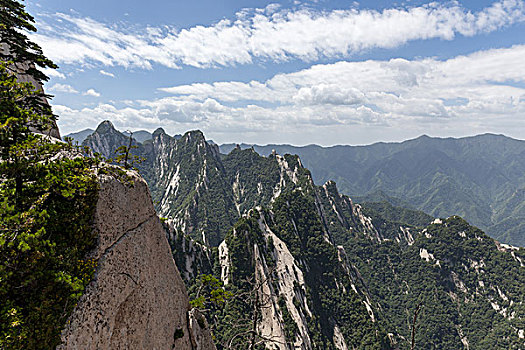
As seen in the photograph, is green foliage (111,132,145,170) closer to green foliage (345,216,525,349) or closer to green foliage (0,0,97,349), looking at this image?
green foliage (0,0,97,349)

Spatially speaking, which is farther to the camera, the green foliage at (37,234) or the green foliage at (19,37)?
the green foliage at (19,37)

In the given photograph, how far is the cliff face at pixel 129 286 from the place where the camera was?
12133 mm

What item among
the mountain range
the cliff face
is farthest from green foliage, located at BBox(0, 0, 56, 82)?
the mountain range

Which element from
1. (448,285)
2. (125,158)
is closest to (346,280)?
(448,285)

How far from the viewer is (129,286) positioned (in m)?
14.8

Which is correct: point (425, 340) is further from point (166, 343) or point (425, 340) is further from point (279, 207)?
point (166, 343)

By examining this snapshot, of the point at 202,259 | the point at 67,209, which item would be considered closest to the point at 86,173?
the point at 67,209

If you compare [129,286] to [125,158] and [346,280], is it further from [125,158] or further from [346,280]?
[346,280]

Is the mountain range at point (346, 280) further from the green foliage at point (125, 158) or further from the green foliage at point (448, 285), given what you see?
the green foliage at point (125, 158)

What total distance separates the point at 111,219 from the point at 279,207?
11525cm

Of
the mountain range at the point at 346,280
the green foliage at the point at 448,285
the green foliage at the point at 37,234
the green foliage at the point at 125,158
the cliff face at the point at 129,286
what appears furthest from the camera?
the green foliage at the point at 448,285

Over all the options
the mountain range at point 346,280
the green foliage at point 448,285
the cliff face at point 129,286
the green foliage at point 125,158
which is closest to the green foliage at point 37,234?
the cliff face at point 129,286

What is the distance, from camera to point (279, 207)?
128 m

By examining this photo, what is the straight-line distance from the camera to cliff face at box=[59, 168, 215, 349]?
12.1m
